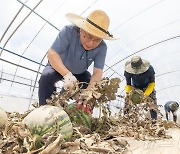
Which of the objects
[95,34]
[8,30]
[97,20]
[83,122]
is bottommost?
[83,122]

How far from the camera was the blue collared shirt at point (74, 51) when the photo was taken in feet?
9.29

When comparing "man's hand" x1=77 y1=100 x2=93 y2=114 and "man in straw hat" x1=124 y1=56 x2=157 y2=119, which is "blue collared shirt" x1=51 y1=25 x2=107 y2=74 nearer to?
"man's hand" x1=77 y1=100 x2=93 y2=114

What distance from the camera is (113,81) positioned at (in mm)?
2002

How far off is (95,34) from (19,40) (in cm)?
504

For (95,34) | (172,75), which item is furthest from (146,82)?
(172,75)

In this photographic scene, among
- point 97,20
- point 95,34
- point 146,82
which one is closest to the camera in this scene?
point 95,34

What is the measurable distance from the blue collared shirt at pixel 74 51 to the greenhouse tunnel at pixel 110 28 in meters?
2.94

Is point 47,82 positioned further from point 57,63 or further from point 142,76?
point 142,76

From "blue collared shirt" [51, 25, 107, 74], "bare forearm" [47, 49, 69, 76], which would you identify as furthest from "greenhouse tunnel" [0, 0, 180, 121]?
"bare forearm" [47, 49, 69, 76]

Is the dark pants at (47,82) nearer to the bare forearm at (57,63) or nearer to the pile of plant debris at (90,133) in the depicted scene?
the bare forearm at (57,63)

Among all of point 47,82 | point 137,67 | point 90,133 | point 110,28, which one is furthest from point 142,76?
point 110,28

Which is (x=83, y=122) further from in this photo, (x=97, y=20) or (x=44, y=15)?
(x=44, y=15)

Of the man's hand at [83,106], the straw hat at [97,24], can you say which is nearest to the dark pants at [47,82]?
the straw hat at [97,24]

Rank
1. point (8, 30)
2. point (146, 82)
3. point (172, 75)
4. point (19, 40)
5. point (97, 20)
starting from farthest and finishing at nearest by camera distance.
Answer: point (172, 75) → point (19, 40) → point (8, 30) → point (146, 82) → point (97, 20)
